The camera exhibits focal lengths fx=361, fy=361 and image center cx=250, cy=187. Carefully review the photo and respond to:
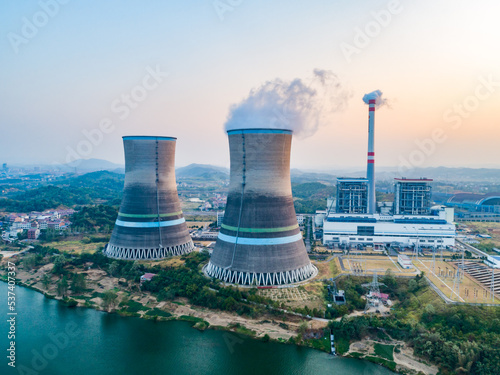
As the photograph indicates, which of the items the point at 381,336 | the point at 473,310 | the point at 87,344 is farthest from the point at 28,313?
the point at 473,310

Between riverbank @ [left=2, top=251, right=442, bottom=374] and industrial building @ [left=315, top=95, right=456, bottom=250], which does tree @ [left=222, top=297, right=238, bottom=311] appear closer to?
riverbank @ [left=2, top=251, right=442, bottom=374]

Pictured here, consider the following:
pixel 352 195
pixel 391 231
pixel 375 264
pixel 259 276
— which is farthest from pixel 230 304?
pixel 352 195

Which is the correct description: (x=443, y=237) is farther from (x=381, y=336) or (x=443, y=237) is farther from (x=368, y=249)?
(x=381, y=336)

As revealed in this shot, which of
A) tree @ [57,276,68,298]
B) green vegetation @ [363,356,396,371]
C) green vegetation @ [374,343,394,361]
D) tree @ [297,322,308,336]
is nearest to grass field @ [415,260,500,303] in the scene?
green vegetation @ [374,343,394,361]

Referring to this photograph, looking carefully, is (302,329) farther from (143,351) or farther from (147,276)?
(147,276)

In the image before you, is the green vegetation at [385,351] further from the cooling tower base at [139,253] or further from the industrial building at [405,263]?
the cooling tower base at [139,253]

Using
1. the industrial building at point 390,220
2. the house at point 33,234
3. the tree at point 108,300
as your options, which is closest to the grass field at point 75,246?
the house at point 33,234
